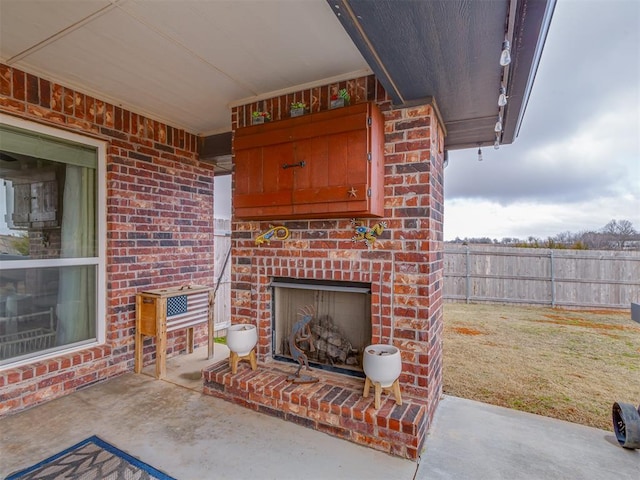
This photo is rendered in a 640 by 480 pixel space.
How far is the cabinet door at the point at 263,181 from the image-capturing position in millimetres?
2281

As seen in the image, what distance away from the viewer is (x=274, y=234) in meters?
2.61

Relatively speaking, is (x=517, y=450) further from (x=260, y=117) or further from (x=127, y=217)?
(x=127, y=217)

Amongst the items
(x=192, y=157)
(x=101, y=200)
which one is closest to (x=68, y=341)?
(x=101, y=200)

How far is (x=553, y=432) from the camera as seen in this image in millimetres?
2105

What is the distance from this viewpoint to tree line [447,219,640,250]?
646cm

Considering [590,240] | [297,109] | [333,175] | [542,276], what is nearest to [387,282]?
[333,175]

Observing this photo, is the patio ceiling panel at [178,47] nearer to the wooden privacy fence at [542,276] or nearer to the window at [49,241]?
the window at [49,241]

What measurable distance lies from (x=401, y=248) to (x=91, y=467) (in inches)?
88.9

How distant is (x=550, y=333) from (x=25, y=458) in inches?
242

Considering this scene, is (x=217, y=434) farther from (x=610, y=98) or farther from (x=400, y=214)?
(x=610, y=98)

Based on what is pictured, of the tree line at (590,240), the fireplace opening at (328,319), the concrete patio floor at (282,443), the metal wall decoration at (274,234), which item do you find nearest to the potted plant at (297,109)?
the metal wall decoration at (274,234)

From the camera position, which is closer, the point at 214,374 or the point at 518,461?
the point at 518,461

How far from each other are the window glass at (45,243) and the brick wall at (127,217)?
15 centimetres

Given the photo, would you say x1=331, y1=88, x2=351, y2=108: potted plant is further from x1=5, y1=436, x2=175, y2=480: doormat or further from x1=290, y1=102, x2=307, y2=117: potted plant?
x1=5, y1=436, x2=175, y2=480: doormat
